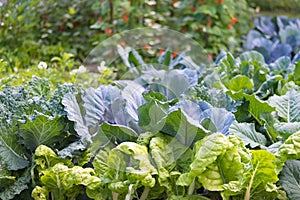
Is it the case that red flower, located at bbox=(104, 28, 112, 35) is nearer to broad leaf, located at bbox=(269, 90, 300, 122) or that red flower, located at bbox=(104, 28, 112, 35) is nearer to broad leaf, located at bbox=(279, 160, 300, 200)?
broad leaf, located at bbox=(269, 90, 300, 122)

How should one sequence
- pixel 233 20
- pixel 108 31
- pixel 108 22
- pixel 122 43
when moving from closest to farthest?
1. pixel 122 43
2. pixel 108 31
3. pixel 108 22
4. pixel 233 20

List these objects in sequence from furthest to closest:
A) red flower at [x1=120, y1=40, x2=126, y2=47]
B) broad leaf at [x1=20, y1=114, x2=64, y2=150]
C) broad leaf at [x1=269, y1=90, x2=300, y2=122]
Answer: red flower at [x1=120, y1=40, x2=126, y2=47]
broad leaf at [x1=269, y1=90, x2=300, y2=122]
broad leaf at [x1=20, y1=114, x2=64, y2=150]

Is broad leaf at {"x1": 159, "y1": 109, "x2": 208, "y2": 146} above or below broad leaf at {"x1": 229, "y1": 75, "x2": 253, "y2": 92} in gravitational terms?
above

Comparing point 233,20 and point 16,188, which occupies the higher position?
point 16,188

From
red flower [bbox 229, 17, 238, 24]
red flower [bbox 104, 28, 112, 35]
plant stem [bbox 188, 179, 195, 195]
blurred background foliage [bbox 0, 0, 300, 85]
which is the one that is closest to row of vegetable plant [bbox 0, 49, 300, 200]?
plant stem [bbox 188, 179, 195, 195]

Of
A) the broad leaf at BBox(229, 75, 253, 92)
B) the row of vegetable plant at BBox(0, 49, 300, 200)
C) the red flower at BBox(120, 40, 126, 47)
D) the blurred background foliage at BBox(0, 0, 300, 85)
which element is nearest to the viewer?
the row of vegetable plant at BBox(0, 49, 300, 200)

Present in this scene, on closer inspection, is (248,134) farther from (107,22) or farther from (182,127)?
(107,22)

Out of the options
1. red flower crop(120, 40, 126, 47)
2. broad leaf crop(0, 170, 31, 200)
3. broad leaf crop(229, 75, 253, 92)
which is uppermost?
broad leaf crop(229, 75, 253, 92)

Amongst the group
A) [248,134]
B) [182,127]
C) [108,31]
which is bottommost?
[108,31]

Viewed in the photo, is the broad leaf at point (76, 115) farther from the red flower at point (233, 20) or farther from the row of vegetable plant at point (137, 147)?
the red flower at point (233, 20)

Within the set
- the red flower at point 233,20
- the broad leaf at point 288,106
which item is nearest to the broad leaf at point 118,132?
the broad leaf at point 288,106

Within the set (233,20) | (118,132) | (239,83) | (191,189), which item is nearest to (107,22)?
(233,20)

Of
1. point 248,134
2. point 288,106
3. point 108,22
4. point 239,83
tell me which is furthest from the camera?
point 108,22

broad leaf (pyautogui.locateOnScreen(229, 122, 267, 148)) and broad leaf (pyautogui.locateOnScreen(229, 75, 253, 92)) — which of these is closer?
broad leaf (pyautogui.locateOnScreen(229, 122, 267, 148))
